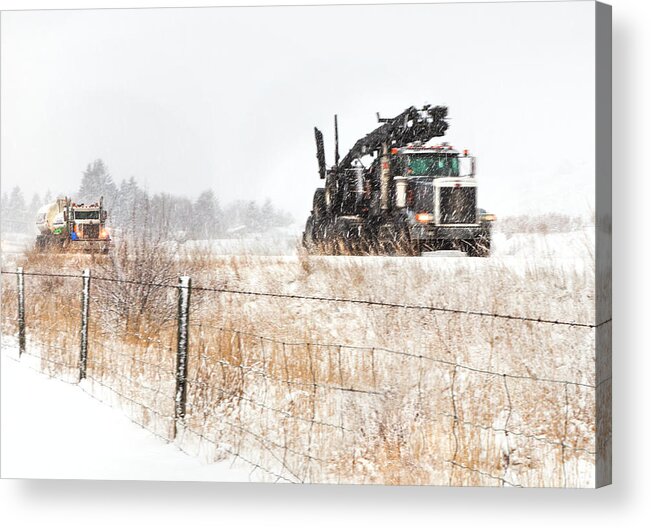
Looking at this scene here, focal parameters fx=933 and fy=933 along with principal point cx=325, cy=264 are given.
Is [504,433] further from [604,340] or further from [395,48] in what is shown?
[395,48]

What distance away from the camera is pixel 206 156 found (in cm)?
571

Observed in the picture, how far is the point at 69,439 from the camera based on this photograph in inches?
231

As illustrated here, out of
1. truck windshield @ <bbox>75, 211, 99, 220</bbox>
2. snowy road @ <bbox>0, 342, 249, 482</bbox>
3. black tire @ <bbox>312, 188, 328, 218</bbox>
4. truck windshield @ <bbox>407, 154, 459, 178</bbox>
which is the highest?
truck windshield @ <bbox>407, 154, 459, 178</bbox>

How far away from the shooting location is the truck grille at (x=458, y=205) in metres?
5.34

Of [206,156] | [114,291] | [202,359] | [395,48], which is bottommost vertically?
[202,359]

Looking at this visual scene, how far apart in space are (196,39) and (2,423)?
2719 millimetres

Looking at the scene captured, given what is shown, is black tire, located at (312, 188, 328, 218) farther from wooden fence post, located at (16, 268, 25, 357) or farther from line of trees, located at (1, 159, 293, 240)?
wooden fence post, located at (16, 268, 25, 357)

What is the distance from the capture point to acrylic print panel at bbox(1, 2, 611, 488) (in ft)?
17.5

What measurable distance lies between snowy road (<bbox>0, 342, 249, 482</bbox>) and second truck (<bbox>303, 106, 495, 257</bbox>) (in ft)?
A: 5.22

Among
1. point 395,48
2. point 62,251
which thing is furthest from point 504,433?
point 62,251

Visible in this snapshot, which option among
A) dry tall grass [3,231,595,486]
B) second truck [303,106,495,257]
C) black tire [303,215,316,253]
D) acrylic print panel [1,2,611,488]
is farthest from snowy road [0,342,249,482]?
second truck [303,106,495,257]

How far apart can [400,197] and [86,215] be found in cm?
193

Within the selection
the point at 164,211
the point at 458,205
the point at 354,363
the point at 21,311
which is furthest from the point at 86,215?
the point at 458,205

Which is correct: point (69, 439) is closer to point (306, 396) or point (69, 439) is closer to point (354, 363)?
point (306, 396)
